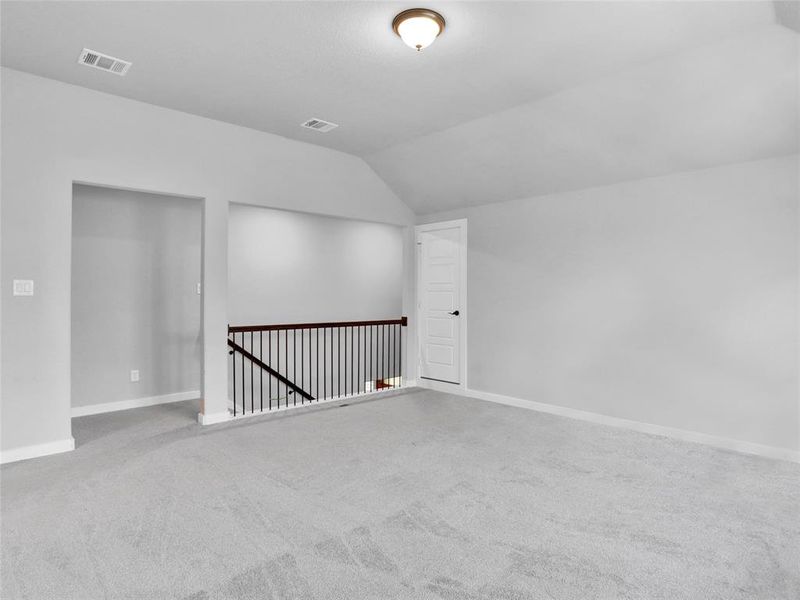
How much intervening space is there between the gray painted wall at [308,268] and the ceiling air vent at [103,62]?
237cm

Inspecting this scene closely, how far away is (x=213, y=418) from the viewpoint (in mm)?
4344

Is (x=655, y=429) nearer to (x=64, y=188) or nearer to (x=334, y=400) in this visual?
(x=334, y=400)

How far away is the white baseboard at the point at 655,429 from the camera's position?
3553mm

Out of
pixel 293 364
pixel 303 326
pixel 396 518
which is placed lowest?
pixel 396 518

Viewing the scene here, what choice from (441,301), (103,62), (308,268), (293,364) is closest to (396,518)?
(103,62)

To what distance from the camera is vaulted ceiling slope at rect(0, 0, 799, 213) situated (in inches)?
104

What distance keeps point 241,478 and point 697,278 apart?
155 inches

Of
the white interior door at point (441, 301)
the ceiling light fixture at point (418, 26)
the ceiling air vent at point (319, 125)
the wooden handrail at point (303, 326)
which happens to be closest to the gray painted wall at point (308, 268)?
the wooden handrail at point (303, 326)

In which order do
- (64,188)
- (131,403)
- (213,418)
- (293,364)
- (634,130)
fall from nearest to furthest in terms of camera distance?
(64,188) < (634,130) < (213,418) < (131,403) < (293,364)

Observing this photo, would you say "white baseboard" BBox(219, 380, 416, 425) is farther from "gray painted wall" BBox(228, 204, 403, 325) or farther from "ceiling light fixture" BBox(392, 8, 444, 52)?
"ceiling light fixture" BBox(392, 8, 444, 52)

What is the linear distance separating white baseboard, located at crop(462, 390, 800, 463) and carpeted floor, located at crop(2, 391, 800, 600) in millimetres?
129

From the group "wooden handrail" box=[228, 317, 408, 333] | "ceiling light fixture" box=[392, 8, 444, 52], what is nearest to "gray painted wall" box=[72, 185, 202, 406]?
"wooden handrail" box=[228, 317, 408, 333]

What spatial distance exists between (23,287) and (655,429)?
5301 millimetres

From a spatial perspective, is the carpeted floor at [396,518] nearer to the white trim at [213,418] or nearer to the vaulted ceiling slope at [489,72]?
the white trim at [213,418]
